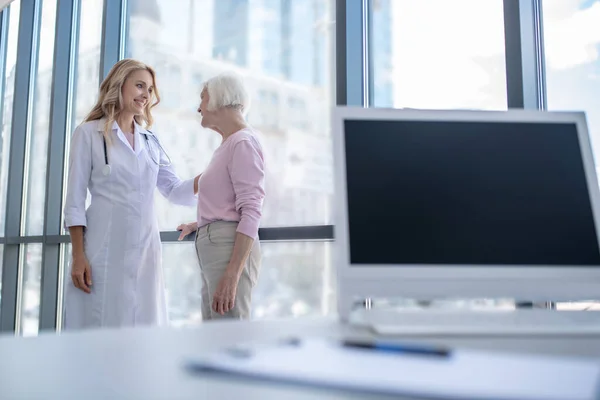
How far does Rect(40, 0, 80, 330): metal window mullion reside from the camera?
383cm

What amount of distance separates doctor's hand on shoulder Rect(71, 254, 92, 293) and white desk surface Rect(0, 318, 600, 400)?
1.41m

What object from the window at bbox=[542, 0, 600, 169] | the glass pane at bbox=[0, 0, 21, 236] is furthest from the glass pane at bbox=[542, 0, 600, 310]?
the glass pane at bbox=[0, 0, 21, 236]

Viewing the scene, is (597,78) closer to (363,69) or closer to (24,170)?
(363,69)

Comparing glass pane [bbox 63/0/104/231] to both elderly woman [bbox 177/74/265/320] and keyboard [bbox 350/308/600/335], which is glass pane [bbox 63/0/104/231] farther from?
keyboard [bbox 350/308/600/335]

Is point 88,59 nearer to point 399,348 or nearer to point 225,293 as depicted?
point 225,293

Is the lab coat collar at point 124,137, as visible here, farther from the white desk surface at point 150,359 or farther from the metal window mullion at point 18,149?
the metal window mullion at point 18,149

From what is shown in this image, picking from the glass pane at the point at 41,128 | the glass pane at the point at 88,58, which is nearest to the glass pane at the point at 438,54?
the glass pane at the point at 88,58

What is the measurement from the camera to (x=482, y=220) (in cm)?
101

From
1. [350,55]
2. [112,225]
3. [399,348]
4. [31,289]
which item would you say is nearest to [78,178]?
[112,225]

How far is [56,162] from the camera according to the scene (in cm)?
387

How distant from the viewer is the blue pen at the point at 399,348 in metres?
0.60

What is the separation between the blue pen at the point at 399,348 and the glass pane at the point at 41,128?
3.92 meters

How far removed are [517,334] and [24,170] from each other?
444 cm

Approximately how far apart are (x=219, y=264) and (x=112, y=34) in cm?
220
